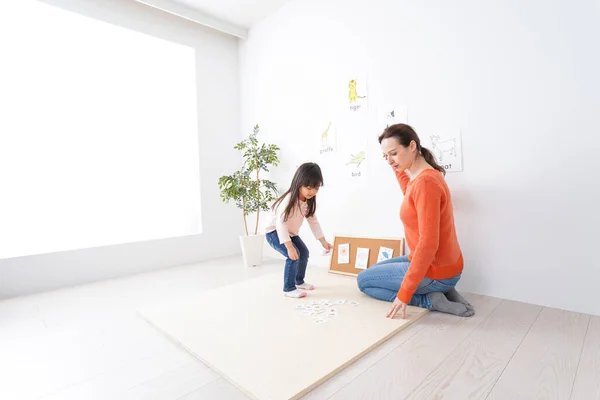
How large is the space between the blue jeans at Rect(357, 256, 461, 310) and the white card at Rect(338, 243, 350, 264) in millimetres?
570

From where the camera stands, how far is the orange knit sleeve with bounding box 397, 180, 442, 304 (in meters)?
1.62

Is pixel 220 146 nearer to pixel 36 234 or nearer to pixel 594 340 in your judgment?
pixel 36 234

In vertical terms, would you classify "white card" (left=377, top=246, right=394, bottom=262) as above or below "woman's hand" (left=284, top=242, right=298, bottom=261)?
below

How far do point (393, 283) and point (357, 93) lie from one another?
5.00 ft

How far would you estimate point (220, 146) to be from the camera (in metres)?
3.79

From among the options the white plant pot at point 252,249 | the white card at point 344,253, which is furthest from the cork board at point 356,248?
the white plant pot at point 252,249

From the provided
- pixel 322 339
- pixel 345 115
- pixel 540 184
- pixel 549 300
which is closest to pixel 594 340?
pixel 549 300

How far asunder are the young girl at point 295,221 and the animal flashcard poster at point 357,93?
0.87 metres

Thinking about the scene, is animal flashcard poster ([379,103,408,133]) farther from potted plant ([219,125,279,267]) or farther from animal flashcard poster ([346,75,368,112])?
potted plant ([219,125,279,267])

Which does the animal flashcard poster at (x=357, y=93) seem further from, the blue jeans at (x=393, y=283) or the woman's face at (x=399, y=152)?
the blue jeans at (x=393, y=283)

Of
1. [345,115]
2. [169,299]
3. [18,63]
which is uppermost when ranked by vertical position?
[18,63]

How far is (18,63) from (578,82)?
3.89 m

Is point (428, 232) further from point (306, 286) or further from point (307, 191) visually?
point (306, 286)

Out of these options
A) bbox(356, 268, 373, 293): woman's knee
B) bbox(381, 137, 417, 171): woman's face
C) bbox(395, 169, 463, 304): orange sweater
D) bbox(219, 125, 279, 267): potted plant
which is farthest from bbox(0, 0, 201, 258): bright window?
bbox(395, 169, 463, 304): orange sweater
